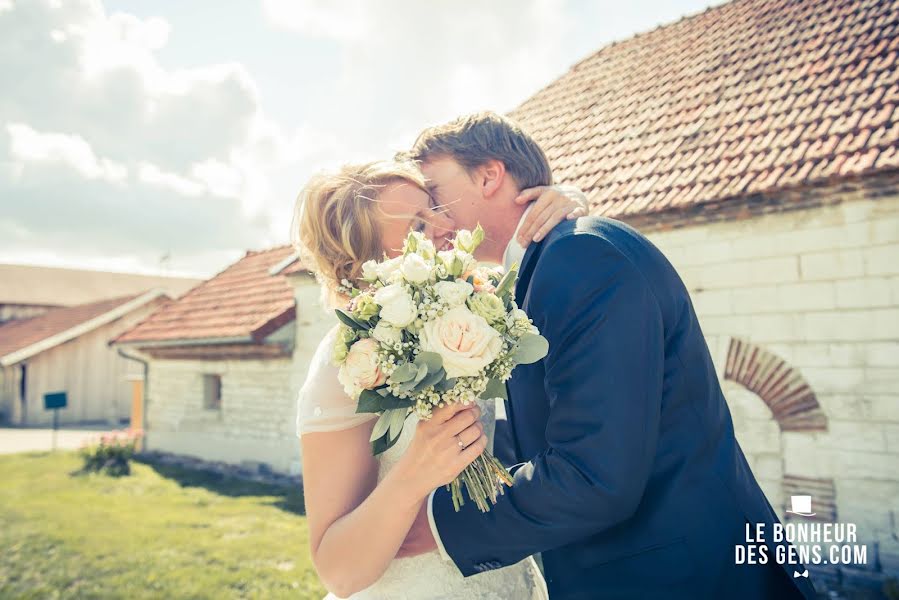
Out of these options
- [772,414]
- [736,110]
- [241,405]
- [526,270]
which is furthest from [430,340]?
[241,405]

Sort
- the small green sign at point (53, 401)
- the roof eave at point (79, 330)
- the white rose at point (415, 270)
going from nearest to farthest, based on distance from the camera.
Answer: the white rose at point (415, 270) < the small green sign at point (53, 401) < the roof eave at point (79, 330)

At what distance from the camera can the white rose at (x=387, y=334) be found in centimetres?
160

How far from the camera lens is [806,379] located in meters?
5.77

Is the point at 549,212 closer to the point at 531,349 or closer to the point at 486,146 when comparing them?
the point at 486,146

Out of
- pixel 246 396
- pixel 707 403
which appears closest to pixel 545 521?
pixel 707 403

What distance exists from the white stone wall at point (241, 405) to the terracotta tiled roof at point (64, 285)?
22799 millimetres

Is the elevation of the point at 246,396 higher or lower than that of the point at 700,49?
lower

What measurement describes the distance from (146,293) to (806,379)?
2885cm

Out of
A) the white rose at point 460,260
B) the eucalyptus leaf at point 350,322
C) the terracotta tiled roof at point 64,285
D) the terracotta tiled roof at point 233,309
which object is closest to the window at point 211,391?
the terracotta tiled roof at point 233,309

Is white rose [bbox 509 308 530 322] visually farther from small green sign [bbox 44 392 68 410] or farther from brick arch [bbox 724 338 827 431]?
small green sign [bbox 44 392 68 410]

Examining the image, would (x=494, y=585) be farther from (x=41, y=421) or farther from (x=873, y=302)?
(x=41, y=421)

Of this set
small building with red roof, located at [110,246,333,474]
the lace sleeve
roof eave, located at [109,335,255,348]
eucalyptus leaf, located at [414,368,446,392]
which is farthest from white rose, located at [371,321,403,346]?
roof eave, located at [109,335,255,348]

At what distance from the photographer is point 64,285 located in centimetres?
4031

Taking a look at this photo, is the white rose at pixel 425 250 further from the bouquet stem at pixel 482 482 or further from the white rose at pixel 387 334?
the bouquet stem at pixel 482 482
